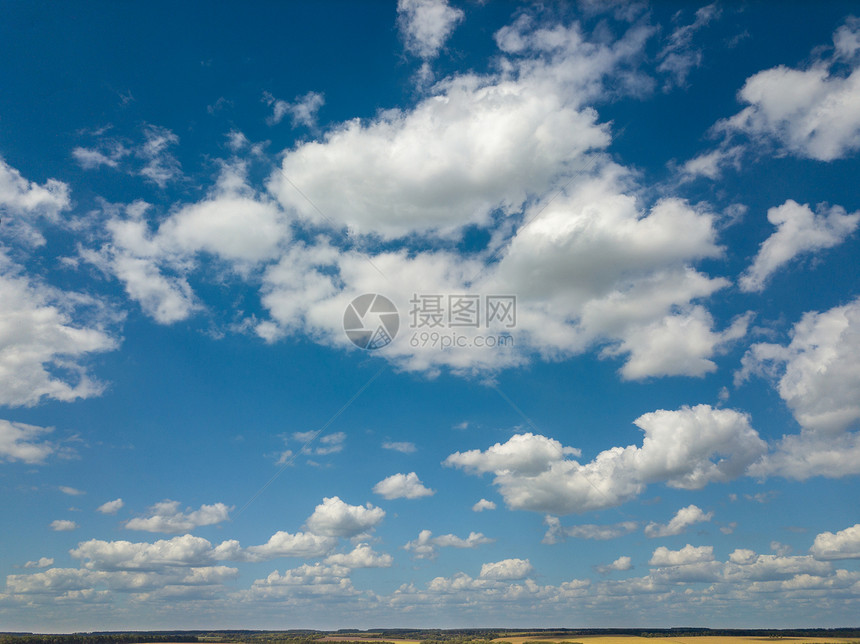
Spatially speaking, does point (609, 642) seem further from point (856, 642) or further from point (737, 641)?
point (856, 642)

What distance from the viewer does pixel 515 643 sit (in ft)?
635

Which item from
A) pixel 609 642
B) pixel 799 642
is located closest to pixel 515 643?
pixel 609 642

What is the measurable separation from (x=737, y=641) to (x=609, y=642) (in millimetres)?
37983

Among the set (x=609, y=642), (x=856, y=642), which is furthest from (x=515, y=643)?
(x=856, y=642)

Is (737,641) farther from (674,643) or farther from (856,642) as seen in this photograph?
(856,642)

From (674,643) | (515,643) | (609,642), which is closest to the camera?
(674,643)

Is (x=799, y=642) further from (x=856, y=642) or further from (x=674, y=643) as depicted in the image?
(x=674, y=643)

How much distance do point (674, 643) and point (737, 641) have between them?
2362cm

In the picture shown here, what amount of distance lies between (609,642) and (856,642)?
263 feet

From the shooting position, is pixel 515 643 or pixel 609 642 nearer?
pixel 609 642

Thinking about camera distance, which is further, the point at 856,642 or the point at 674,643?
the point at 856,642

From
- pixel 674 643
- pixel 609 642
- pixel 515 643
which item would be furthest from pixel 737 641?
pixel 515 643

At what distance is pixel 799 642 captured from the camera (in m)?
180

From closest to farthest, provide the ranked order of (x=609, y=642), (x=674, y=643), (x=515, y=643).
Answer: (x=674, y=643), (x=609, y=642), (x=515, y=643)
